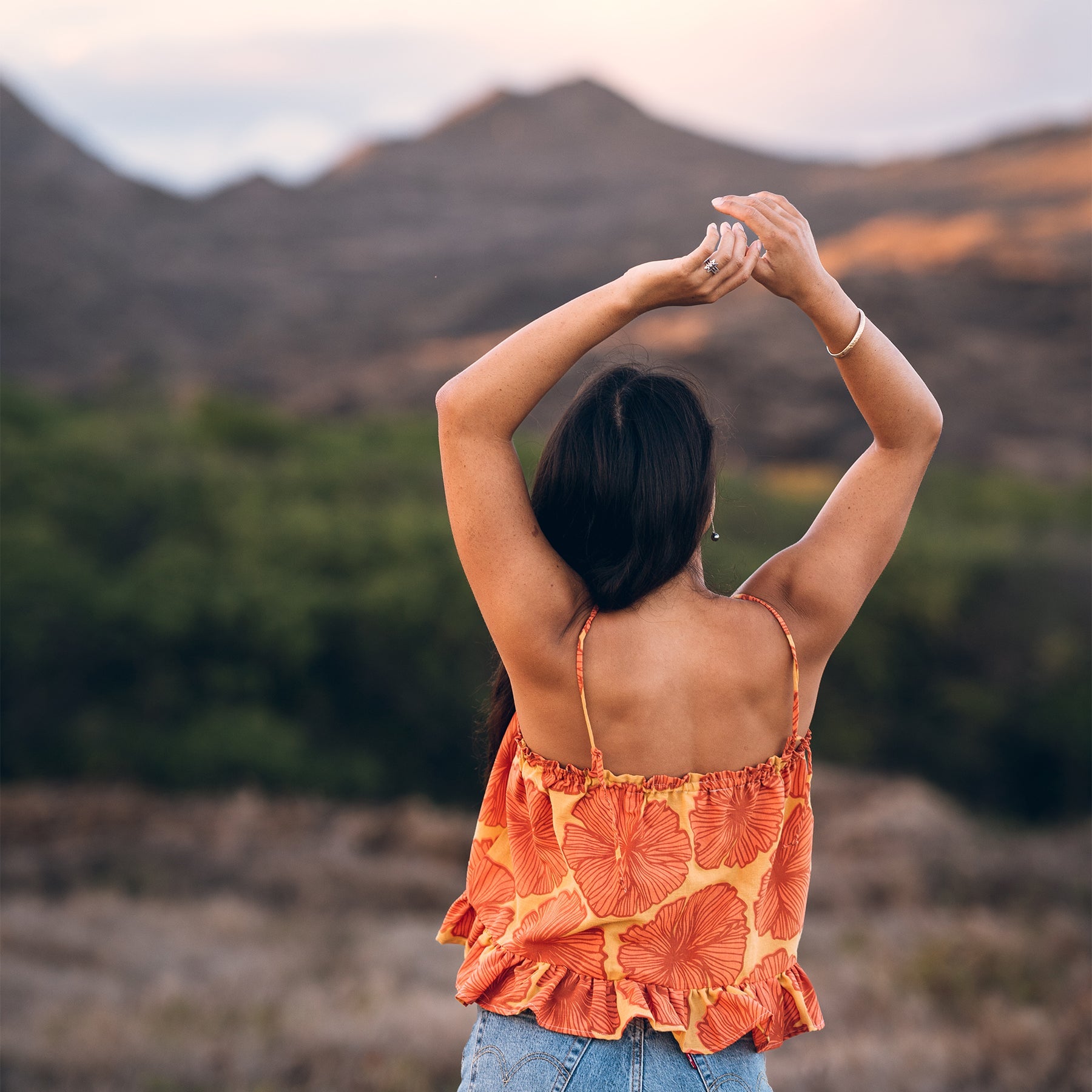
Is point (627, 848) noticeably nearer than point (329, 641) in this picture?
Yes

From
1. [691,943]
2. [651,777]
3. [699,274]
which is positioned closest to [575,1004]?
[691,943]

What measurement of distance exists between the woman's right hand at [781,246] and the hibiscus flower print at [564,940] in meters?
0.76

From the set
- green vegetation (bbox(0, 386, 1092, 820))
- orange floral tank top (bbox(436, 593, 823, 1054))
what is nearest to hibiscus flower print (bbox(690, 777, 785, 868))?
orange floral tank top (bbox(436, 593, 823, 1054))

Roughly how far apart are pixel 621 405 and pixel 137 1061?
364 centimetres

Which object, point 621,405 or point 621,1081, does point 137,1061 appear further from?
point 621,405

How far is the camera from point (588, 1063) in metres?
1.14

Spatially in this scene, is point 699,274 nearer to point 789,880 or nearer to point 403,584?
point 789,880

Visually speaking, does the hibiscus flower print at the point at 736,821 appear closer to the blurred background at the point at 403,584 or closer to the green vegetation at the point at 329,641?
the blurred background at the point at 403,584

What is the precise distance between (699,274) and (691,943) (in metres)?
0.78

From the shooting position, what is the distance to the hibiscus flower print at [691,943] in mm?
1194

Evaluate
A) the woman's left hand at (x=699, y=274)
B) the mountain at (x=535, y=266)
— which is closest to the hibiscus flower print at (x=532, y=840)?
the woman's left hand at (x=699, y=274)

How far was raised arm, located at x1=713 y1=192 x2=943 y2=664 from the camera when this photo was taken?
1.23 m

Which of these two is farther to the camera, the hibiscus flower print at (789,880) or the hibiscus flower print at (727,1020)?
the hibiscus flower print at (789,880)

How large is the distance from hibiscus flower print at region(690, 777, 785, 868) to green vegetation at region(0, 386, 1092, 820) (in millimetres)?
7242
